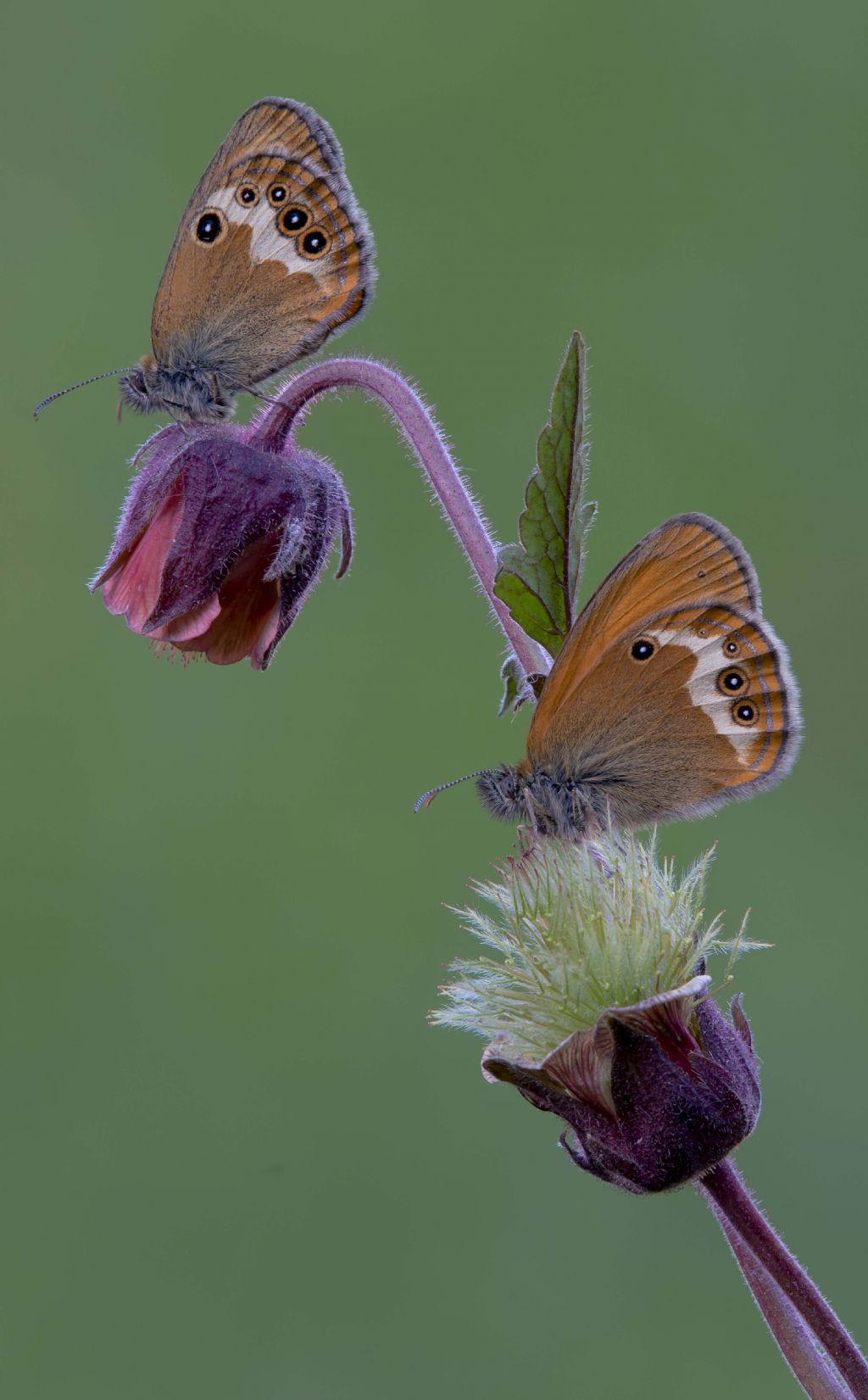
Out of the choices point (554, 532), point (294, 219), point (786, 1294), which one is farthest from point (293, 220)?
point (786, 1294)

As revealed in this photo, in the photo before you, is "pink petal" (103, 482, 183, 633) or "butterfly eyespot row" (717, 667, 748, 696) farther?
"pink petal" (103, 482, 183, 633)

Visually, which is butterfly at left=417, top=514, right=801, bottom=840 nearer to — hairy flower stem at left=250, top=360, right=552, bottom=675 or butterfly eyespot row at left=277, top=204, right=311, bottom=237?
hairy flower stem at left=250, top=360, right=552, bottom=675

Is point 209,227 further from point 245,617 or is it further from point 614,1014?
point 614,1014

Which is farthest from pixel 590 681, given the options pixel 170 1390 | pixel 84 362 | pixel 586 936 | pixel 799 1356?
pixel 84 362

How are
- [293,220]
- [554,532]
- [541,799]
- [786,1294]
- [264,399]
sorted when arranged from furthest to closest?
1. [264,399]
2. [293,220]
3. [541,799]
4. [554,532]
5. [786,1294]

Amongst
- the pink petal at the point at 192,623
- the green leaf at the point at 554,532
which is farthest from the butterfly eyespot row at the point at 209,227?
the green leaf at the point at 554,532

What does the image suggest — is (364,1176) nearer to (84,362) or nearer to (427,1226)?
(427,1226)

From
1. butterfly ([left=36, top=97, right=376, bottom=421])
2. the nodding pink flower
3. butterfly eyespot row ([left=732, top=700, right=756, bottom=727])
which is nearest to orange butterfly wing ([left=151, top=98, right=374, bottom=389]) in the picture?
butterfly ([left=36, top=97, right=376, bottom=421])
